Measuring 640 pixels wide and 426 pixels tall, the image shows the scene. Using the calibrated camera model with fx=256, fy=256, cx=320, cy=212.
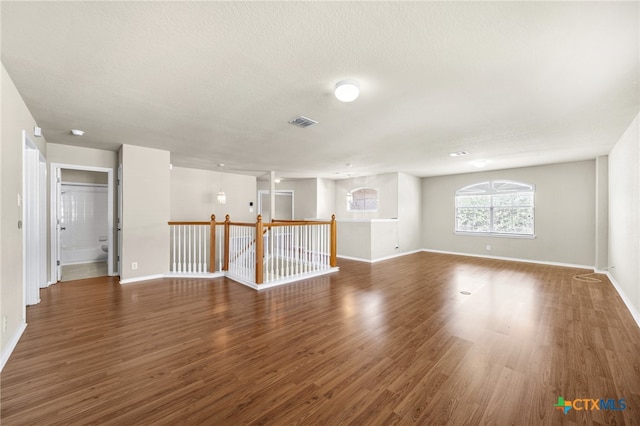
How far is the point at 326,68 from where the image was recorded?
2.21m

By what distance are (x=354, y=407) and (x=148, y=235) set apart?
4.85m

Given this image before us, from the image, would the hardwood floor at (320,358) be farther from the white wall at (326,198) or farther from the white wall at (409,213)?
the white wall at (326,198)

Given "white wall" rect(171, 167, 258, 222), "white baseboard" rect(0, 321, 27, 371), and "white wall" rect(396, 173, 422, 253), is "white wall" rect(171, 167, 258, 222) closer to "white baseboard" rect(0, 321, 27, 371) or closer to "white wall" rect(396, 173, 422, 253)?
"white baseboard" rect(0, 321, 27, 371)

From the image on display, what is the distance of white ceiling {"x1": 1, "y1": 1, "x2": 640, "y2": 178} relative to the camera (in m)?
1.63

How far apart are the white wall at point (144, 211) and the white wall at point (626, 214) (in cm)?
731

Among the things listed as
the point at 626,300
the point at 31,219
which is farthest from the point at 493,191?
the point at 31,219

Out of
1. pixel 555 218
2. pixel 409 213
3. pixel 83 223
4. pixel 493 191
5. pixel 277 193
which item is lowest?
pixel 83 223

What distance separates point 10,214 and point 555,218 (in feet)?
32.0

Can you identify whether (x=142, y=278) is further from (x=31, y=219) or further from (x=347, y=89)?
(x=347, y=89)

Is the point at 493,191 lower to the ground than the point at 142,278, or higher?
higher

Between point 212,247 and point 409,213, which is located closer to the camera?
point 212,247

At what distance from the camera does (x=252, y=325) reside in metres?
3.00

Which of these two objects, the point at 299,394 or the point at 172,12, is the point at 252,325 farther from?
the point at 172,12

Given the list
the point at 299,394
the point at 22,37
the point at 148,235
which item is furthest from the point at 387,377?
the point at 148,235
